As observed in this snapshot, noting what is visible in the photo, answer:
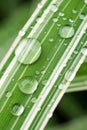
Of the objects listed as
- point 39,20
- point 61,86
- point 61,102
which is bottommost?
point 61,102

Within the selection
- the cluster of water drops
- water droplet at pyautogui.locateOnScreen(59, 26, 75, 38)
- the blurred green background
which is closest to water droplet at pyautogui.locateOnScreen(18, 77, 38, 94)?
the cluster of water drops

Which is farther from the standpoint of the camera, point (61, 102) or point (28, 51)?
point (61, 102)

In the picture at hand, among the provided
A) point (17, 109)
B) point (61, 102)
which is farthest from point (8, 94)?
point (61, 102)

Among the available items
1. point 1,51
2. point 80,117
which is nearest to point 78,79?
point 80,117

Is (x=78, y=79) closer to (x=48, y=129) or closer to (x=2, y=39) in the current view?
(x=48, y=129)

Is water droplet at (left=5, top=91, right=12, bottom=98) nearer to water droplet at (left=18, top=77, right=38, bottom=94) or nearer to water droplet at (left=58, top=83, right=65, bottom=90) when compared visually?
water droplet at (left=18, top=77, right=38, bottom=94)

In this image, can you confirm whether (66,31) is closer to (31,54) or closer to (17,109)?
(31,54)
